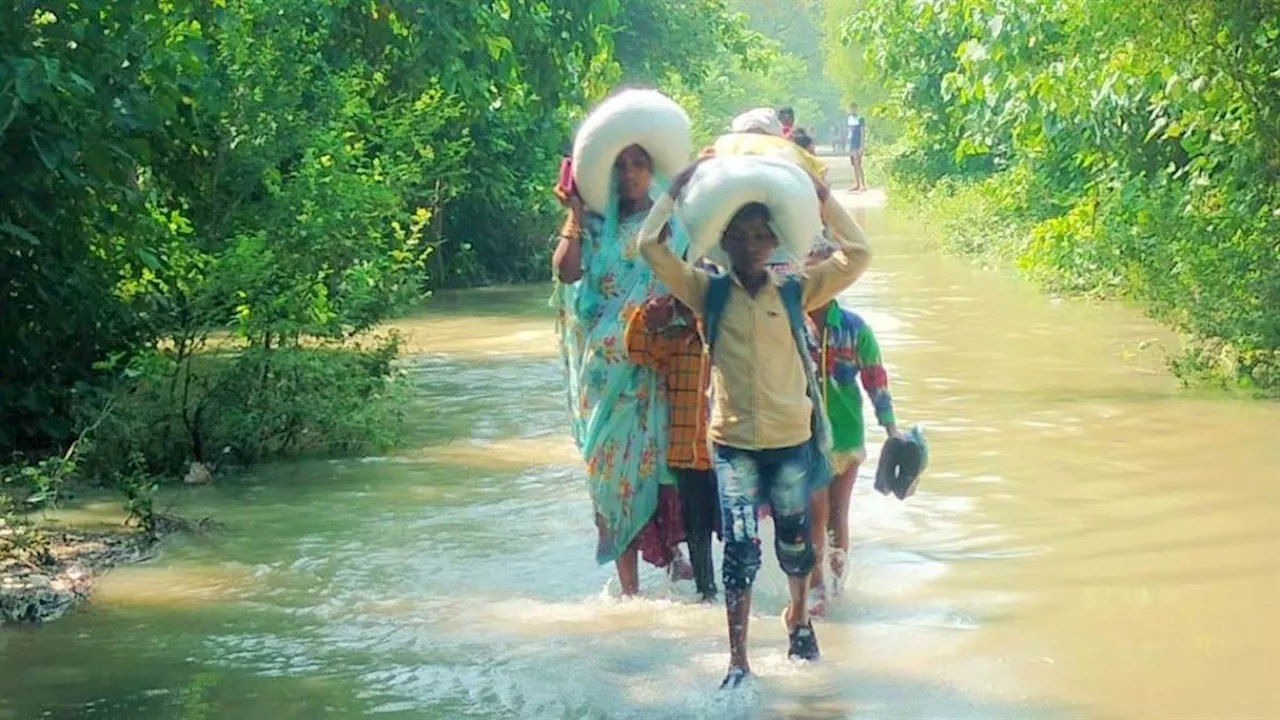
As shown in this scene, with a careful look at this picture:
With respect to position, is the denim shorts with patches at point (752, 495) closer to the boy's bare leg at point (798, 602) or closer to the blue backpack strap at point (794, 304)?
the boy's bare leg at point (798, 602)

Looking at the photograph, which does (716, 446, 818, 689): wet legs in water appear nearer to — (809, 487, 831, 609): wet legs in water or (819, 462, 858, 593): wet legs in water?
(809, 487, 831, 609): wet legs in water

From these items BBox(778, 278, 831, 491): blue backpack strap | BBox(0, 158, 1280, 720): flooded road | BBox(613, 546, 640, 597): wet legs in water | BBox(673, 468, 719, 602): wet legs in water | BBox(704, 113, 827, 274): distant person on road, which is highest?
BBox(704, 113, 827, 274): distant person on road

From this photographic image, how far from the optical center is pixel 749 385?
5.63 metres

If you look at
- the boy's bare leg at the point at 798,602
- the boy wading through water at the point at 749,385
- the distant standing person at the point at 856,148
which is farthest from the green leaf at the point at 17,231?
the distant standing person at the point at 856,148

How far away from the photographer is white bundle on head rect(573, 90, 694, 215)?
639 cm

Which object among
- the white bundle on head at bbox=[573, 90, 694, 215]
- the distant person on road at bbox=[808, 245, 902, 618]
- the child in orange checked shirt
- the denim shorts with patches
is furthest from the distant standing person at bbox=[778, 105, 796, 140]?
the denim shorts with patches

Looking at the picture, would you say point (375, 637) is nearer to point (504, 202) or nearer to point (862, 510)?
point (862, 510)

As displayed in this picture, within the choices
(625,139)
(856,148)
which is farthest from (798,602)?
(856,148)

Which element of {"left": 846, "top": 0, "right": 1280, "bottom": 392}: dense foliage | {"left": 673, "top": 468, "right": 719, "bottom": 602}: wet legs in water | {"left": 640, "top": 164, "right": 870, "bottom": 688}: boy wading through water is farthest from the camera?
{"left": 846, "top": 0, "right": 1280, "bottom": 392}: dense foliage

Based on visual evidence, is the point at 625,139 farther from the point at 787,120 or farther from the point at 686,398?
the point at 787,120

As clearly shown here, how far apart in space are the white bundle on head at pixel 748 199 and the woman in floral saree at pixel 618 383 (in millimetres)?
908

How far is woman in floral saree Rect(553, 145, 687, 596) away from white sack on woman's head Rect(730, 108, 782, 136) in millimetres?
590

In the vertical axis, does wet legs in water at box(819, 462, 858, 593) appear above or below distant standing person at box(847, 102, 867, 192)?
below

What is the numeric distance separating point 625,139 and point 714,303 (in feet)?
3.28
